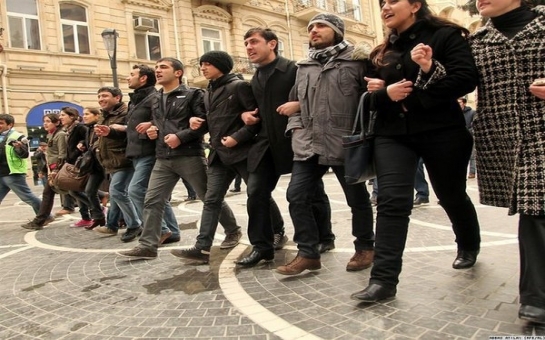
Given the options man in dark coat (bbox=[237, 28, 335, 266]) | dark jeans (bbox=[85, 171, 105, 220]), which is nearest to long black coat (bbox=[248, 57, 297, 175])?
man in dark coat (bbox=[237, 28, 335, 266])

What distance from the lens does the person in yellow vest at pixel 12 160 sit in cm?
735

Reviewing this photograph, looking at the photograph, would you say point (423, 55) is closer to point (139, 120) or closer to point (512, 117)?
point (512, 117)

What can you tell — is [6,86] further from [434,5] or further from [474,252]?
[434,5]

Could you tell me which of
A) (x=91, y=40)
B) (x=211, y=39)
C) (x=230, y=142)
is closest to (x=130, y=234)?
(x=230, y=142)

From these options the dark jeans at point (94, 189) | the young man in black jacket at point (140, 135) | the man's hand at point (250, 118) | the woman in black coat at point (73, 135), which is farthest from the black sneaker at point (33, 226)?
the man's hand at point (250, 118)

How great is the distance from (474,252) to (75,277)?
3595 mm

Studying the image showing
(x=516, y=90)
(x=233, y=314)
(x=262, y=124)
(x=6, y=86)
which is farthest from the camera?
(x=6, y=86)

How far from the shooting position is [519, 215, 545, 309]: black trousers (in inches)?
97.9

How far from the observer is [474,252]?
3664mm

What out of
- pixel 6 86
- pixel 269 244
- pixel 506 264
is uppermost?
pixel 6 86

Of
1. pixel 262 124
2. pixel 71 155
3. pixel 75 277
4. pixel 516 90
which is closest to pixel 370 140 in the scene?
pixel 516 90

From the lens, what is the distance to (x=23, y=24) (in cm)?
1775

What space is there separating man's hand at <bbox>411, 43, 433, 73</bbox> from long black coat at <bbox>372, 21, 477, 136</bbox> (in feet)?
0.21

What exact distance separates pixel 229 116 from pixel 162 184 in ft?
3.70
